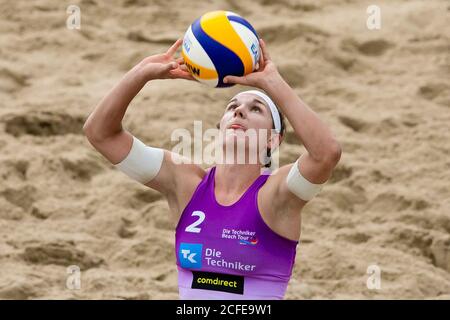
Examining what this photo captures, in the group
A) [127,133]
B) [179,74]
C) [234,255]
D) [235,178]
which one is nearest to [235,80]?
[179,74]

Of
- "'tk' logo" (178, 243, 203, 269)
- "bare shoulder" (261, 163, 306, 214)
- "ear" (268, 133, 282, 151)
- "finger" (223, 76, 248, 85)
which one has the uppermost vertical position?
"finger" (223, 76, 248, 85)

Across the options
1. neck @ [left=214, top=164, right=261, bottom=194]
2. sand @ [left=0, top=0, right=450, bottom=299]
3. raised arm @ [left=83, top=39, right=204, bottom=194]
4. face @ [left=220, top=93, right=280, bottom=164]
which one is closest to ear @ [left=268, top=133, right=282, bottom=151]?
face @ [left=220, top=93, right=280, bottom=164]

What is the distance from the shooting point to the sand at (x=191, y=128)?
5.26m

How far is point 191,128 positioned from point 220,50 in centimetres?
277

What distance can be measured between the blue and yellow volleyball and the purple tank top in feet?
1.37

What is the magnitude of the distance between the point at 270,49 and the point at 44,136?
1766mm

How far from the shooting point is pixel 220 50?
349 cm

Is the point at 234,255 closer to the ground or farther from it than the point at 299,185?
closer to the ground

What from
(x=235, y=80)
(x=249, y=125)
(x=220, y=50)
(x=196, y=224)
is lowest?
(x=196, y=224)

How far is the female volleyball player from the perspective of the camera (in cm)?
337

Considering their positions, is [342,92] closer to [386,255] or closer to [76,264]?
[386,255]

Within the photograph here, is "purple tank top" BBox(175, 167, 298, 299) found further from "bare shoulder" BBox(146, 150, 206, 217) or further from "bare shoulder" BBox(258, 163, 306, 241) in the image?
"bare shoulder" BBox(146, 150, 206, 217)

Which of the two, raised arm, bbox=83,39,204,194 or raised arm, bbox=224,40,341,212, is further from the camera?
raised arm, bbox=83,39,204,194

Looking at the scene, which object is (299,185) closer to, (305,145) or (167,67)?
(305,145)
